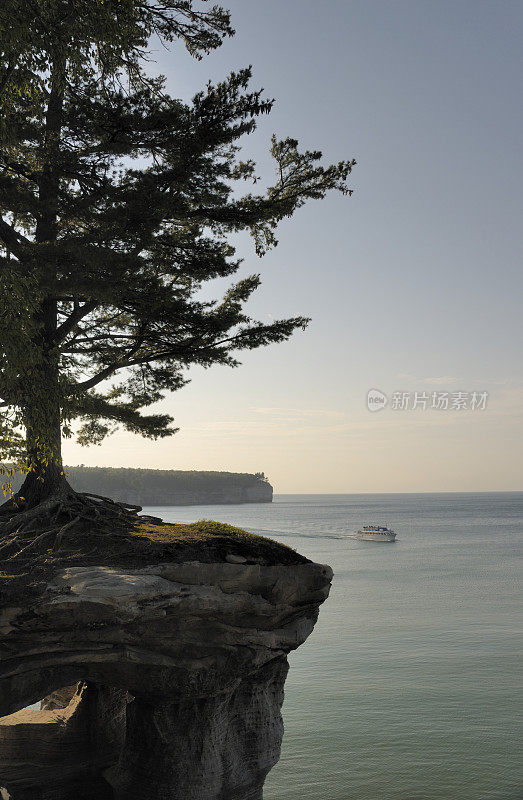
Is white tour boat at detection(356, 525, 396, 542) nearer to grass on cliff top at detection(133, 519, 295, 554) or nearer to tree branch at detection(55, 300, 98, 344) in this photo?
grass on cliff top at detection(133, 519, 295, 554)

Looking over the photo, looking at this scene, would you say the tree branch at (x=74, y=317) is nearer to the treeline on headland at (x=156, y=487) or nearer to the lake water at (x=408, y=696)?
the lake water at (x=408, y=696)

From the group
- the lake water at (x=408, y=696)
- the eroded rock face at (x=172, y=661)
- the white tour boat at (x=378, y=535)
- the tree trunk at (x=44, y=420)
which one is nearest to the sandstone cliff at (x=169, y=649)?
the eroded rock face at (x=172, y=661)

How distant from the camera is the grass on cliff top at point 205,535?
1146cm

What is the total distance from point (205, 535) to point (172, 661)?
237cm

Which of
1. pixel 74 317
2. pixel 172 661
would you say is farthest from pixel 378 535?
pixel 172 661

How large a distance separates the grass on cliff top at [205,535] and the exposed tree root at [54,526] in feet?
1.61

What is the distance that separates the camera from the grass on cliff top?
11.5 meters

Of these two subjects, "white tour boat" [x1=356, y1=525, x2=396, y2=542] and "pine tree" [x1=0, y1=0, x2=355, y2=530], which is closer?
"pine tree" [x1=0, y1=0, x2=355, y2=530]

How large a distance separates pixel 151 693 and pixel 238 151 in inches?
450

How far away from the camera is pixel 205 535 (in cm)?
1171

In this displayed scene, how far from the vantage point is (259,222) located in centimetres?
1473

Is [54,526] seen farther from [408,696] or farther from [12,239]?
[408,696]

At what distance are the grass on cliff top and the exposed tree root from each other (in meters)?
0.49

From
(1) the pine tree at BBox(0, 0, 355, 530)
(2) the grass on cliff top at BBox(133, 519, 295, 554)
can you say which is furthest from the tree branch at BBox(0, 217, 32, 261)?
(2) the grass on cliff top at BBox(133, 519, 295, 554)
